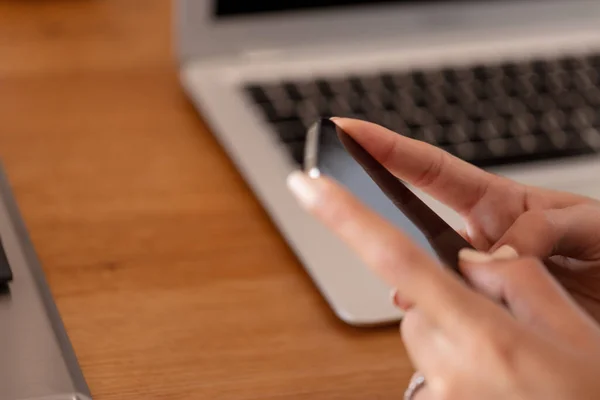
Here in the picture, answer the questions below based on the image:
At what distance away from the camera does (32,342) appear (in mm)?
452

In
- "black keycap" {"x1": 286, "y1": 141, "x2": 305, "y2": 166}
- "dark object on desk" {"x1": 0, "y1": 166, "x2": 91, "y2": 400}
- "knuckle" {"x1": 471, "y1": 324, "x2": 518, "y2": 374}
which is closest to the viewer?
"knuckle" {"x1": 471, "y1": 324, "x2": 518, "y2": 374}

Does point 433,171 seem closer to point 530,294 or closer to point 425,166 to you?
point 425,166

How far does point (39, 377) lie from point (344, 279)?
0.63 ft

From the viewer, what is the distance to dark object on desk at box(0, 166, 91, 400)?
1.40 feet

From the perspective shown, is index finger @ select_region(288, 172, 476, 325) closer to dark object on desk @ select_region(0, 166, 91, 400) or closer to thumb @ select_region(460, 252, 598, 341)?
thumb @ select_region(460, 252, 598, 341)

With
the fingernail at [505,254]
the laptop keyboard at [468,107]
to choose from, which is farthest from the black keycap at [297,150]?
the fingernail at [505,254]

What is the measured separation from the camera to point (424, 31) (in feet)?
2.59

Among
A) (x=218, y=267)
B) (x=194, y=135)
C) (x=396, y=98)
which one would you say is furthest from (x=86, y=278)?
(x=396, y=98)

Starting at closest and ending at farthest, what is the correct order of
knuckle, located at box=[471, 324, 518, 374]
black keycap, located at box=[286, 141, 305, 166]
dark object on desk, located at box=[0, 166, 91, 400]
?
knuckle, located at box=[471, 324, 518, 374] < dark object on desk, located at box=[0, 166, 91, 400] < black keycap, located at box=[286, 141, 305, 166]

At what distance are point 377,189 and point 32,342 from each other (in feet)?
0.66

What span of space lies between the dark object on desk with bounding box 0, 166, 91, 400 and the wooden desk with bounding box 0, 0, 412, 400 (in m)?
0.01

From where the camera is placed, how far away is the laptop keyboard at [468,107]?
663 millimetres

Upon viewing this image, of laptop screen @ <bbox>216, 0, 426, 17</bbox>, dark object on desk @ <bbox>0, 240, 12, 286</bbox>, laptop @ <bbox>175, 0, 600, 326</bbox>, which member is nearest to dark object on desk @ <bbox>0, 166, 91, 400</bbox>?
dark object on desk @ <bbox>0, 240, 12, 286</bbox>

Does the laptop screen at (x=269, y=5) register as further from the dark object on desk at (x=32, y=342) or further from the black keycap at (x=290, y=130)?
the dark object on desk at (x=32, y=342)
